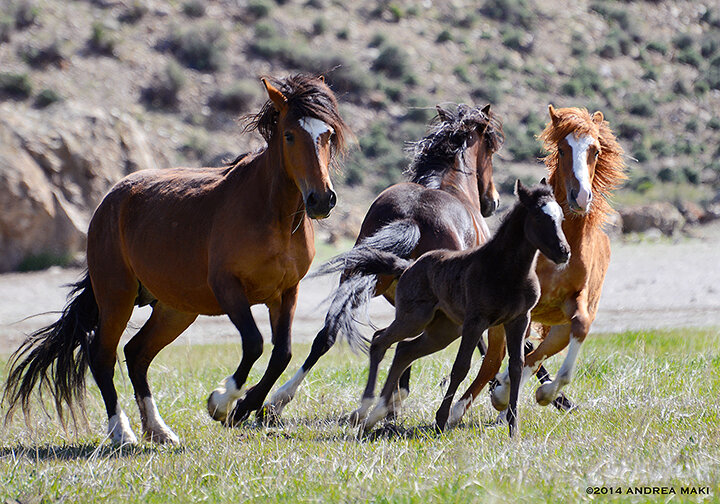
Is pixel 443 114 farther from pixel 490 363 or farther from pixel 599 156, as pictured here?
pixel 490 363

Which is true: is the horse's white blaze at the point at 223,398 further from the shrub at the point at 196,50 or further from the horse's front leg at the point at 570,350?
the shrub at the point at 196,50

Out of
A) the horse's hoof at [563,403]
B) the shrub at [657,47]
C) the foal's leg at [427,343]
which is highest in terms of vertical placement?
the shrub at [657,47]

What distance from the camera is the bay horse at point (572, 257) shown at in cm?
650

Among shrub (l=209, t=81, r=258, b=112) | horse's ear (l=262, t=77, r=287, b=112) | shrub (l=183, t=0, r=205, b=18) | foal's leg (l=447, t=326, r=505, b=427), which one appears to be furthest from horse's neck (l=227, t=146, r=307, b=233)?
shrub (l=183, t=0, r=205, b=18)

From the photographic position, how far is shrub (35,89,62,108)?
91.1 ft

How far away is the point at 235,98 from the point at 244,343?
25744mm

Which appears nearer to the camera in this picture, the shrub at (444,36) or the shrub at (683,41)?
the shrub at (444,36)

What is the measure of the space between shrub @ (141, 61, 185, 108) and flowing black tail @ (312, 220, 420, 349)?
25.0m

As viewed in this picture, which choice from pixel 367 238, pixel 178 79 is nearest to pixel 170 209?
pixel 367 238

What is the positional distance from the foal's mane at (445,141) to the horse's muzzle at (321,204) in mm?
2164

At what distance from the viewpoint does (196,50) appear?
109 feet

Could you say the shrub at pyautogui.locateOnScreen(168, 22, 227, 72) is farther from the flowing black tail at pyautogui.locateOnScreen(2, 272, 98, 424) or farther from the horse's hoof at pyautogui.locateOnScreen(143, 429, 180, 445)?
the horse's hoof at pyautogui.locateOnScreen(143, 429, 180, 445)

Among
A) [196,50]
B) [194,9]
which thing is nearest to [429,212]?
[196,50]

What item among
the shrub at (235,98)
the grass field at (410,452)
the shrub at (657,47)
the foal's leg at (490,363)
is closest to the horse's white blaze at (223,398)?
the grass field at (410,452)
